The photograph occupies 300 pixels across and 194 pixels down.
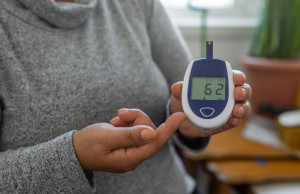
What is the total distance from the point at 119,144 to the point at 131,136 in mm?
19

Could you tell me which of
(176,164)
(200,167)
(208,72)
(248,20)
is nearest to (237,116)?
(208,72)

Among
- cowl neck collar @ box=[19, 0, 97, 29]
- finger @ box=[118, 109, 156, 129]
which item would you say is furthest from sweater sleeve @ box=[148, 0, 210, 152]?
finger @ box=[118, 109, 156, 129]

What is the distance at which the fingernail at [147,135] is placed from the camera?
0.34 metres

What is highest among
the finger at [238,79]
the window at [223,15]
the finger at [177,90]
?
the finger at [238,79]

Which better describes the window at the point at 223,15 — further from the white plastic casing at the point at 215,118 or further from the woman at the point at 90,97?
the white plastic casing at the point at 215,118

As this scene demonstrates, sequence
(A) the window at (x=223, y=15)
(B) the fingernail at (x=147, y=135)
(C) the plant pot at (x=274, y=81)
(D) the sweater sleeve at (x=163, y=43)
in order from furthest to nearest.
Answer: (A) the window at (x=223, y=15) → (C) the plant pot at (x=274, y=81) → (D) the sweater sleeve at (x=163, y=43) → (B) the fingernail at (x=147, y=135)

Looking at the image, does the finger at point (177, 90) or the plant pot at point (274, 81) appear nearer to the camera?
the finger at point (177, 90)

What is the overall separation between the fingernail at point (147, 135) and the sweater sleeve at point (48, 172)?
0.32ft

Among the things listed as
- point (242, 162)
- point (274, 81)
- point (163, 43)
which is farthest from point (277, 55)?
point (163, 43)

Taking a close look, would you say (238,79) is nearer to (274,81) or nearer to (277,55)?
(274,81)

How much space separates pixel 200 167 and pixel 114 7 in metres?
0.55

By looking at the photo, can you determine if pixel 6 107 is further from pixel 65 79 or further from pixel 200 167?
pixel 200 167

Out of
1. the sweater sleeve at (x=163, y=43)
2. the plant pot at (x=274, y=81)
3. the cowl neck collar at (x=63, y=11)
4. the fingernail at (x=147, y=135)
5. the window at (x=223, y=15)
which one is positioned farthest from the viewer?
the window at (x=223, y=15)

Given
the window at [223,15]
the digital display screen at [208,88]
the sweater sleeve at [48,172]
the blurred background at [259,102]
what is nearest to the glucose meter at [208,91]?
the digital display screen at [208,88]
